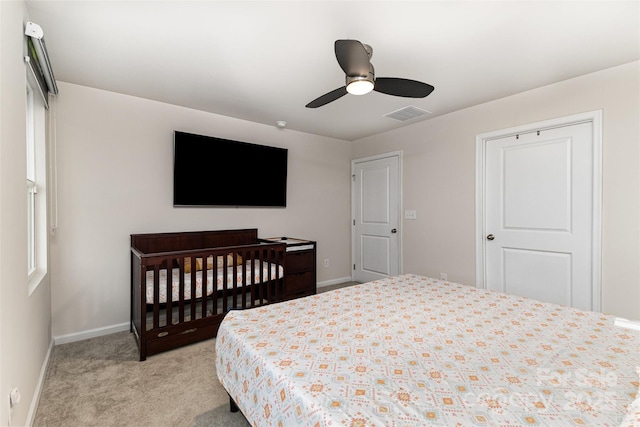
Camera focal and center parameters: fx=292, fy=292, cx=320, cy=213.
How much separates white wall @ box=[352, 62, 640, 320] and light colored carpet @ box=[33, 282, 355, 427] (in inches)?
110

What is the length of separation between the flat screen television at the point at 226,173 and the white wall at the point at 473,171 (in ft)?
5.20

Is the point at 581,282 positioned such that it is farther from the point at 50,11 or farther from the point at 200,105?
the point at 50,11

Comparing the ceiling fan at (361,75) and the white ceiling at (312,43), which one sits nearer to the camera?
the ceiling fan at (361,75)

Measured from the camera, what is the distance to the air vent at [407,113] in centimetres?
333

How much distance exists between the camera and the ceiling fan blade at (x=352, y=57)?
1.54 m

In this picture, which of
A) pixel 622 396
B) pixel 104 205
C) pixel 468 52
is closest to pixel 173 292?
pixel 104 205

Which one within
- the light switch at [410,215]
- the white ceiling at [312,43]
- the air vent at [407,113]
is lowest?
the light switch at [410,215]

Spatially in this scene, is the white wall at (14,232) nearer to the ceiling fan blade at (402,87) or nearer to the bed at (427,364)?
A: the bed at (427,364)

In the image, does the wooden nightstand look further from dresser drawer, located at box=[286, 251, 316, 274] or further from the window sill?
the window sill

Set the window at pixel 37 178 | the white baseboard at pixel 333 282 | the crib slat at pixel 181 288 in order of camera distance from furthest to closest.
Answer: the white baseboard at pixel 333 282 < the crib slat at pixel 181 288 < the window at pixel 37 178

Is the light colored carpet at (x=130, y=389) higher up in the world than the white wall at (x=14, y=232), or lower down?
lower down

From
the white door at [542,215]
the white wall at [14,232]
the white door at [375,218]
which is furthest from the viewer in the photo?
the white door at [375,218]

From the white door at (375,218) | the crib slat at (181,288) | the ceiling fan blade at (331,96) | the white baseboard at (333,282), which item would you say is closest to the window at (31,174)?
the crib slat at (181,288)

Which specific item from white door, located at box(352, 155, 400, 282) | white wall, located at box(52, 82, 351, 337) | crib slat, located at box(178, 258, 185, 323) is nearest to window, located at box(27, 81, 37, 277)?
white wall, located at box(52, 82, 351, 337)
